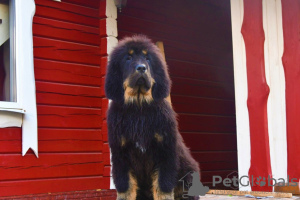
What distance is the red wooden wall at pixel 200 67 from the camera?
6457 millimetres

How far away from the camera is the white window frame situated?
4.43m

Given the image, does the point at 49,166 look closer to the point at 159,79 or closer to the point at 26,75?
the point at 26,75

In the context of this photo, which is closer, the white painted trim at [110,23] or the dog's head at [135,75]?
the dog's head at [135,75]

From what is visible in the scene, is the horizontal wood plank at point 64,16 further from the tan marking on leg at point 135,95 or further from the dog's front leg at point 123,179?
the dog's front leg at point 123,179

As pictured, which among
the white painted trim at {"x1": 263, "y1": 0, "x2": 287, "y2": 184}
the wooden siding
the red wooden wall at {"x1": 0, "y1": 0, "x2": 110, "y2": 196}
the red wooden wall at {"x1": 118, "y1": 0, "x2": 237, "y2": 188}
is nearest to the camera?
the white painted trim at {"x1": 263, "y1": 0, "x2": 287, "y2": 184}

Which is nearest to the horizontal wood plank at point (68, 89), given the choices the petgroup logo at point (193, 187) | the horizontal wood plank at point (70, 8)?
the horizontal wood plank at point (70, 8)

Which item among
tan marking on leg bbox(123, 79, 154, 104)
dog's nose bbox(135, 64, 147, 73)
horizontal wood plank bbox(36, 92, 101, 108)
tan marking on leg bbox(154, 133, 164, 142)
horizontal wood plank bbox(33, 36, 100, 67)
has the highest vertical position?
horizontal wood plank bbox(33, 36, 100, 67)

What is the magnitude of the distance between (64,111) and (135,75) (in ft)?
7.66

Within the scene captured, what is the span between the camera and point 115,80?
2.91 m

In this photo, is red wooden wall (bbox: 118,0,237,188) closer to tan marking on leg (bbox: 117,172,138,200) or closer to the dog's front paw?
tan marking on leg (bbox: 117,172,138,200)

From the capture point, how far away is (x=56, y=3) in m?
5.01

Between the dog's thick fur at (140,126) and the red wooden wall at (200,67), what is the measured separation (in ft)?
10.4

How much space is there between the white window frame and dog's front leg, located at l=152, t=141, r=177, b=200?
2049 mm

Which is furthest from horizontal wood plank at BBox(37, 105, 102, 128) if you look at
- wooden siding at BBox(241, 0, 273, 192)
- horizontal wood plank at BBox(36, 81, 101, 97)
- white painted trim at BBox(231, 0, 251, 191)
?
wooden siding at BBox(241, 0, 273, 192)
